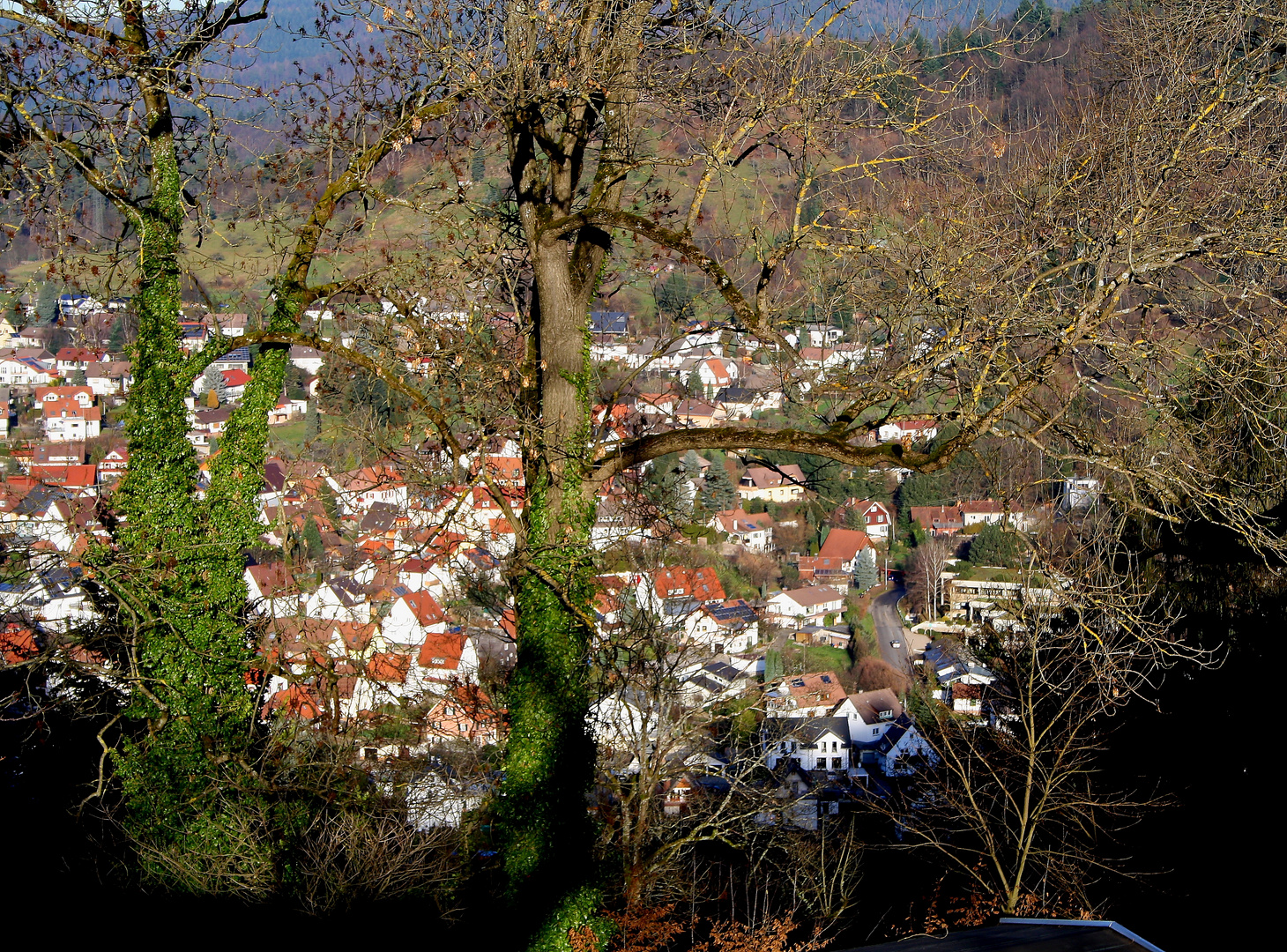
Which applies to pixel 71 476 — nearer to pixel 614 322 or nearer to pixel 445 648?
pixel 445 648

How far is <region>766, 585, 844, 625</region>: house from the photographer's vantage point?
3334 cm

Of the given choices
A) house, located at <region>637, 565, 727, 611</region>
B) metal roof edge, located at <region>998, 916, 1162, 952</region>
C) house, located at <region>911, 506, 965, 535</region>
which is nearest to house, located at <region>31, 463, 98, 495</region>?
house, located at <region>637, 565, 727, 611</region>

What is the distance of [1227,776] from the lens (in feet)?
36.7

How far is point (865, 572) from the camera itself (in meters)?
39.2

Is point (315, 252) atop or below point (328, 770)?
atop

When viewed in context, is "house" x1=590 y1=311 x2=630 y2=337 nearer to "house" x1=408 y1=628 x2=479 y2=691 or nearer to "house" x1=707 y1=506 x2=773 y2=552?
"house" x1=408 y1=628 x2=479 y2=691

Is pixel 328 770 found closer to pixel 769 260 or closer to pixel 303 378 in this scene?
pixel 769 260

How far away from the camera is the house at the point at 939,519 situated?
39.4 metres

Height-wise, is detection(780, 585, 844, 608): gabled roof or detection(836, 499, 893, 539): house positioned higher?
detection(836, 499, 893, 539): house

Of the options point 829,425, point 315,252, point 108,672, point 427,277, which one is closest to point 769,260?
point 829,425

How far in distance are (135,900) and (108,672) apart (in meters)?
1.87

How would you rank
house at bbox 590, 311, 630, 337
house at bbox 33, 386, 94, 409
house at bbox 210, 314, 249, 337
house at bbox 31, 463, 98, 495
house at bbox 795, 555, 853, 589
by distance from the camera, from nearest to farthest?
house at bbox 210, 314, 249, 337 < house at bbox 31, 463, 98, 495 < house at bbox 590, 311, 630, 337 < house at bbox 33, 386, 94, 409 < house at bbox 795, 555, 853, 589

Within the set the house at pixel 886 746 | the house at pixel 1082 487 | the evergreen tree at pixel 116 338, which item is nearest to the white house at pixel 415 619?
the evergreen tree at pixel 116 338

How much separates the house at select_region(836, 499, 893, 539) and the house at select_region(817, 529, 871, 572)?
80 cm
